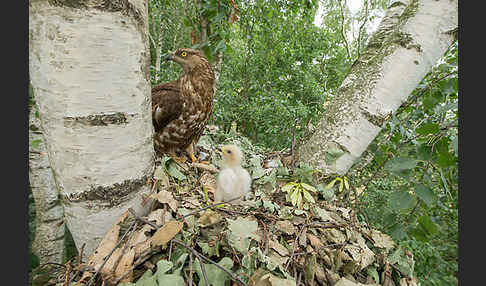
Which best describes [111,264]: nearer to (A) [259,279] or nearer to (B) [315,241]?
(A) [259,279]

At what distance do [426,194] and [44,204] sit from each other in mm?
2834

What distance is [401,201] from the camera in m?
1.07

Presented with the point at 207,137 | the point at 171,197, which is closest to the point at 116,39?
the point at 171,197

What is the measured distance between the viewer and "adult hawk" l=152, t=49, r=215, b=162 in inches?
68.2

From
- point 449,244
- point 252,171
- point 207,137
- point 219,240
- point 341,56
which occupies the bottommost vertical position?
point 449,244

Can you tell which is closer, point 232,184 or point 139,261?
point 139,261

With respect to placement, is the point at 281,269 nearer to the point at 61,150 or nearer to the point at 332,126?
the point at 61,150

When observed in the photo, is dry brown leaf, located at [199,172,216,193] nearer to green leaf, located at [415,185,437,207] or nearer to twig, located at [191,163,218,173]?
Answer: twig, located at [191,163,218,173]

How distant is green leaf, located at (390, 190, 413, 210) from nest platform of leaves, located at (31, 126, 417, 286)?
166 millimetres

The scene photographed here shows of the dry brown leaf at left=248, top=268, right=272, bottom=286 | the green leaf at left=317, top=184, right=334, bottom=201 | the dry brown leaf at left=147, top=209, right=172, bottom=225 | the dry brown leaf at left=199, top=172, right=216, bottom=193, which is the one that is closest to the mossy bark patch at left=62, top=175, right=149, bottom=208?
the dry brown leaf at left=147, top=209, right=172, bottom=225

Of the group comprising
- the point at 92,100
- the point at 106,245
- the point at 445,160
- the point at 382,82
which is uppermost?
the point at 382,82

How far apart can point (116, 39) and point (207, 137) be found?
5.35 ft

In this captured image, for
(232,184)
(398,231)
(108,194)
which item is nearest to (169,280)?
(108,194)

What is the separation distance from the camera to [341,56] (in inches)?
256
